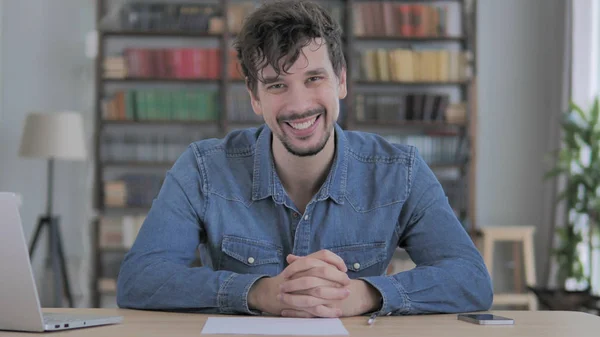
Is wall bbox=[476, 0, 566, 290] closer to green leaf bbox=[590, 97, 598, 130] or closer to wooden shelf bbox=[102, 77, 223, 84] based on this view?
green leaf bbox=[590, 97, 598, 130]

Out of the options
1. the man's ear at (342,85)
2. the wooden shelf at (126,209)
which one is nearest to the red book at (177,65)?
the wooden shelf at (126,209)

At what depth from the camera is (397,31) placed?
5781mm

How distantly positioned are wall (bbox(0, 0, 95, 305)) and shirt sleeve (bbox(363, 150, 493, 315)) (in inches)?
175

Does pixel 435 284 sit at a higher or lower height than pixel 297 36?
lower

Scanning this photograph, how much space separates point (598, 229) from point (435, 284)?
355 centimetres

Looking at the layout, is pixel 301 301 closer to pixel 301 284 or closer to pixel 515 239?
pixel 301 284

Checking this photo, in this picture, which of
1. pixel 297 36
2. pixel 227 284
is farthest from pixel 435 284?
pixel 297 36

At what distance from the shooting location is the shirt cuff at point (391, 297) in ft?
5.13

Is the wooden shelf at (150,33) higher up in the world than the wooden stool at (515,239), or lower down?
higher up

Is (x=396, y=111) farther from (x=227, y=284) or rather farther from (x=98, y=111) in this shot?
(x=227, y=284)

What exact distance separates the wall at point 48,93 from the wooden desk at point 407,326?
178 inches

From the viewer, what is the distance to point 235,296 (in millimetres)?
1579

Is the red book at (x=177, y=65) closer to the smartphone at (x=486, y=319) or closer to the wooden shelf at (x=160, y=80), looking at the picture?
the wooden shelf at (x=160, y=80)

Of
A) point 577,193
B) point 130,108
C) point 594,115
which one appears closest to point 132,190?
point 130,108
